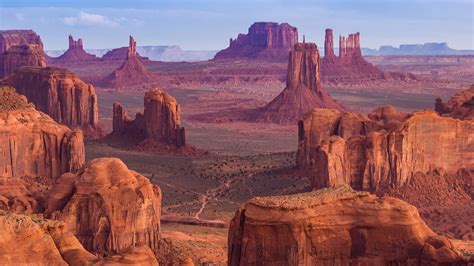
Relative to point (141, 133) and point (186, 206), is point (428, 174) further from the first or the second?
point (141, 133)

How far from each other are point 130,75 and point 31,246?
562 feet

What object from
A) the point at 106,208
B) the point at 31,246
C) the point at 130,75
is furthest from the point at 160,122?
the point at 130,75

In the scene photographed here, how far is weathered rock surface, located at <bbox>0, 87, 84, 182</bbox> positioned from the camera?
Answer: 5475 centimetres

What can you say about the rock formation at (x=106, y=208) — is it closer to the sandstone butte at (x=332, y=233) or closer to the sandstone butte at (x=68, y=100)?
the sandstone butte at (x=332, y=233)

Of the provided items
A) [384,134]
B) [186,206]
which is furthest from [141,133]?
[384,134]

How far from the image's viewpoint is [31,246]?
23062 mm

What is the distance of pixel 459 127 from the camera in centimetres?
5575

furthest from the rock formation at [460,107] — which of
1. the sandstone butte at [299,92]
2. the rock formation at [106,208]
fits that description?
the sandstone butte at [299,92]

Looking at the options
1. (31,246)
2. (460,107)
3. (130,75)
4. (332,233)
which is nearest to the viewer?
(31,246)

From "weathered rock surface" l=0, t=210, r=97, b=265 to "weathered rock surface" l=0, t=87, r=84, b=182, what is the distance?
31471 mm

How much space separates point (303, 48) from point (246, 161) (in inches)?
1899

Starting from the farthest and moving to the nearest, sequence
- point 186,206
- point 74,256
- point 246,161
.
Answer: point 246,161
point 186,206
point 74,256

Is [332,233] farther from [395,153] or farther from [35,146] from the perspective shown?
[35,146]

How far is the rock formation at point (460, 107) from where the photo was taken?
6041 cm
